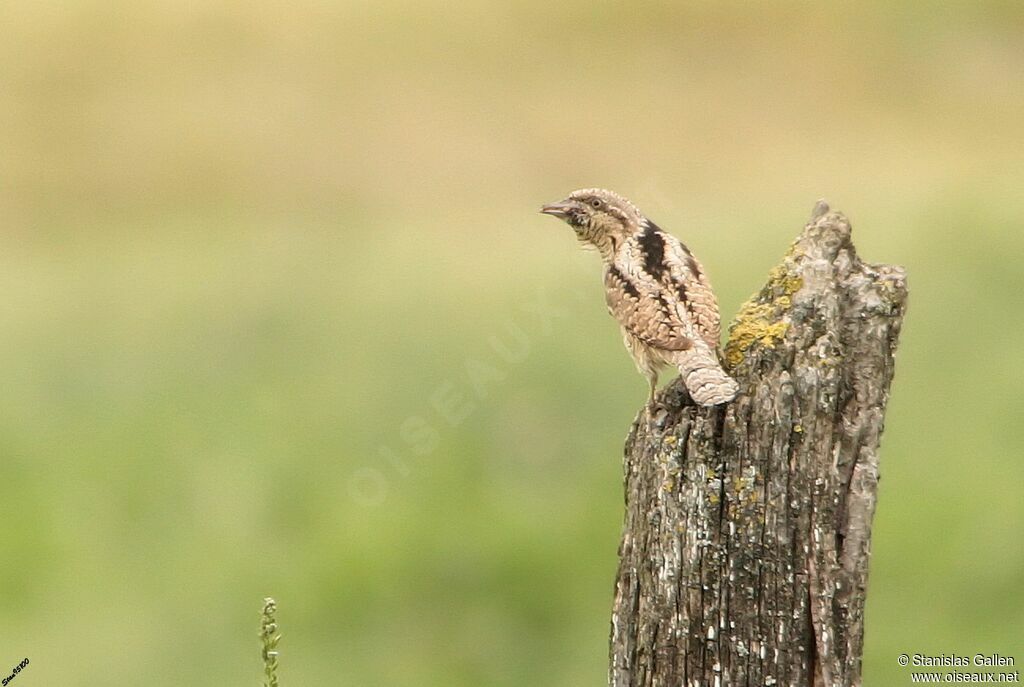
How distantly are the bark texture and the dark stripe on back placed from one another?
76.6 inches

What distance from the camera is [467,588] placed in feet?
43.4

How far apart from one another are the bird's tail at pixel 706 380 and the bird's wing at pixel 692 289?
61cm

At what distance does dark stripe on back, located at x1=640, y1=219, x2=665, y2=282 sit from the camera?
731cm

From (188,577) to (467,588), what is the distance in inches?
98.6

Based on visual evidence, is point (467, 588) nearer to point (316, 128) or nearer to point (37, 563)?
point (37, 563)

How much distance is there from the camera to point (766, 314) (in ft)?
18.3

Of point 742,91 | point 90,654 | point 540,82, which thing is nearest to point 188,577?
point 90,654

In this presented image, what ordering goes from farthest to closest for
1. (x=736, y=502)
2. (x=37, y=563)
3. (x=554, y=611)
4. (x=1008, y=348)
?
1. (x=1008, y=348)
2. (x=37, y=563)
3. (x=554, y=611)
4. (x=736, y=502)

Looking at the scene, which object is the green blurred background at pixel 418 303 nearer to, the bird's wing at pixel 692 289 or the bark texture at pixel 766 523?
the bird's wing at pixel 692 289

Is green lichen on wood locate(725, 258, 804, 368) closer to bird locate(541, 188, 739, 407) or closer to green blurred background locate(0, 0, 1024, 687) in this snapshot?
bird locate(541, 188, 739, 407)

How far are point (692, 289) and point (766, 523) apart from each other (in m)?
2.07

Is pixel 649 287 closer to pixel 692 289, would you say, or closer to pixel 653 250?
pixel 692 289

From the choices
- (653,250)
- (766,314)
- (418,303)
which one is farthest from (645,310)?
(418,303)

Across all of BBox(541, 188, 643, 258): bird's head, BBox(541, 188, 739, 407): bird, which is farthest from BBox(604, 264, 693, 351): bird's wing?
BBox(541, 188, 643, 258): bird's head
